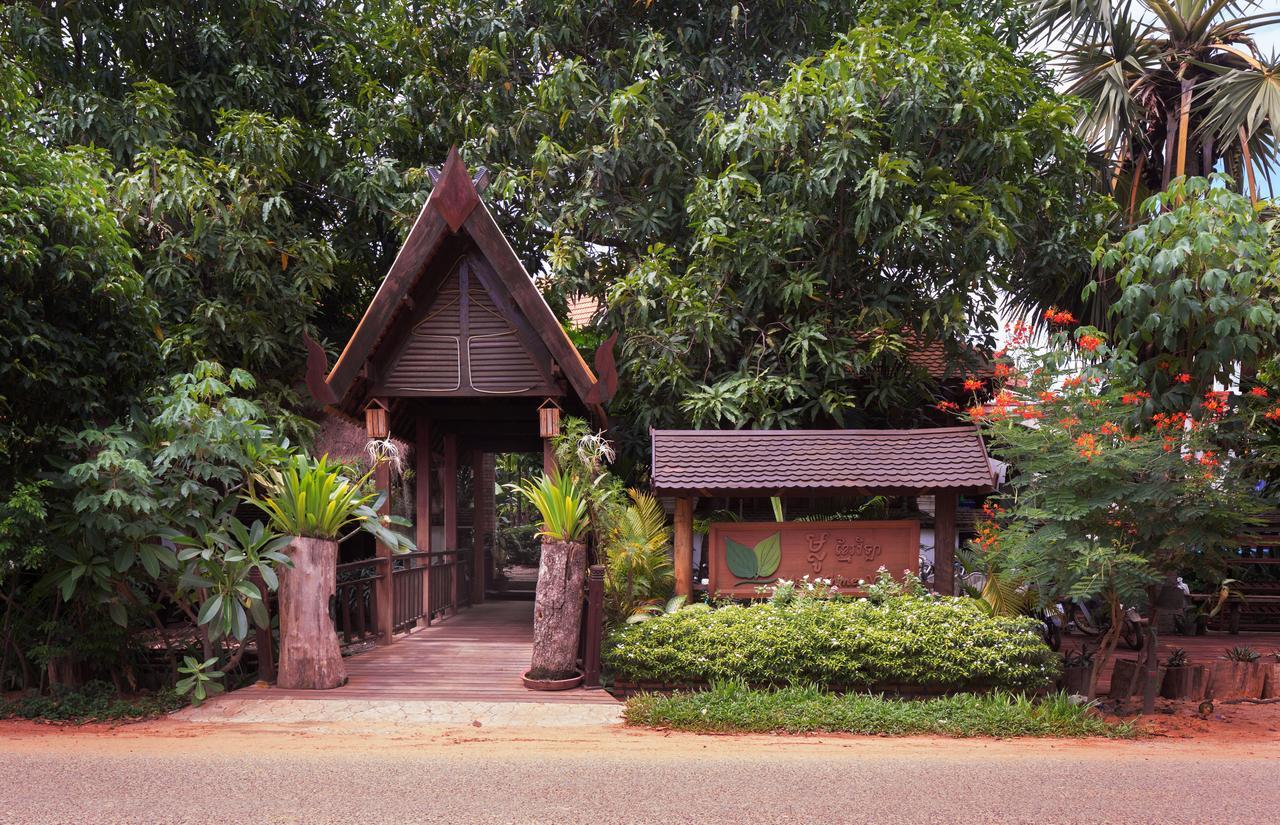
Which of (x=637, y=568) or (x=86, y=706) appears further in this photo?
(x=637, y=568)

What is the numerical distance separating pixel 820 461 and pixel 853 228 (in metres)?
4.00

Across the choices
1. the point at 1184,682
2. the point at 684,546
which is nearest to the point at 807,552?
the point at 684,546

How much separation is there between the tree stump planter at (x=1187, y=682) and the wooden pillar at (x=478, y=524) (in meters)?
8.91

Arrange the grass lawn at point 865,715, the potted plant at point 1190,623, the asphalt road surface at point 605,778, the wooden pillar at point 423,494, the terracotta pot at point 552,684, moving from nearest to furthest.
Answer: the asphalt road surface at point 605,778
the grass lawn at point 865,715
the terracotta pot at point 552,684
the wooden pillar at point 423,494
the potted plant at point 1190,623

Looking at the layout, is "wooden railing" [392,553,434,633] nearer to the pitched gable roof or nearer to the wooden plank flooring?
the pitched gable roof

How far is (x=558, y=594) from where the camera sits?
24.5 ft

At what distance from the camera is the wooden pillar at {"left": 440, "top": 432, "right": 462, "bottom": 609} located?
11.7 meters

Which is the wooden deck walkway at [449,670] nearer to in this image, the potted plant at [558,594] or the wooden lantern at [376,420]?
the potted plant at [558,594]

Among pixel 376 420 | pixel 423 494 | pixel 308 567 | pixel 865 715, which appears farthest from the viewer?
pixel 423 494

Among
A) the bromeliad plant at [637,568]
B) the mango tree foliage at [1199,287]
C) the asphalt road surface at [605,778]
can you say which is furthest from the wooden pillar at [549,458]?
the mango tree foliage at [1199,287]

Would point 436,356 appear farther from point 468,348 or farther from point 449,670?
point 449,670

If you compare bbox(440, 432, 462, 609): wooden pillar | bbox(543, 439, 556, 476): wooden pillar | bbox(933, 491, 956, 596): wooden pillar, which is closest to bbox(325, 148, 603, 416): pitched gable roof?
bbox(543, 439, 556, 476): wooden pillar

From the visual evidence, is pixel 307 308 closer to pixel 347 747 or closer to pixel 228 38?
pixel 228 38

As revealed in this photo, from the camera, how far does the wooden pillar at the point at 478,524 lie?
43.8 ft
